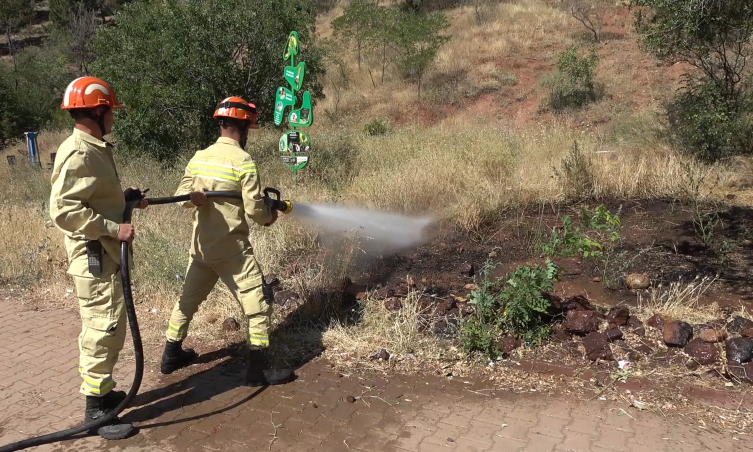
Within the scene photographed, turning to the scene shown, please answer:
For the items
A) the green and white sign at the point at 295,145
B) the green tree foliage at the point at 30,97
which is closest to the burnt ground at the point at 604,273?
the green and white sign at the point at 295,145

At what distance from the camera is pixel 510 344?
14.4ft

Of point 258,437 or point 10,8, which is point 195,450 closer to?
point 258,437

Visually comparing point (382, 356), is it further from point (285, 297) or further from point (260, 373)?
point (285, 297)

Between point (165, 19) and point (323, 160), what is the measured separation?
166 inches

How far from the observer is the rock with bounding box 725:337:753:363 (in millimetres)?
3988

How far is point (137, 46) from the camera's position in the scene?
1176cm

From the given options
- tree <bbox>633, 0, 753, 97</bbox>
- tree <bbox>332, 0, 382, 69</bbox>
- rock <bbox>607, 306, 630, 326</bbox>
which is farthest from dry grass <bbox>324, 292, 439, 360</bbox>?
tree <bbox>332, 0, 382, 69</bbox>

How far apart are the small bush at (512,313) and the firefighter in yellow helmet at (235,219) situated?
54.1 inches

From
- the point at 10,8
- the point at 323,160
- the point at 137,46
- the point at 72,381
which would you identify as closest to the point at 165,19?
the point at 137,46

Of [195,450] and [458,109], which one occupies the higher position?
[458,109]

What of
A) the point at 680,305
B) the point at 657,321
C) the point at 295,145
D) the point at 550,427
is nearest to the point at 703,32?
the point at 680,305

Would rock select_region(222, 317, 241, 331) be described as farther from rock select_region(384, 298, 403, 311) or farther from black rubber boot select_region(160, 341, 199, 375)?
rock select_region(384, 298, 403, 311)

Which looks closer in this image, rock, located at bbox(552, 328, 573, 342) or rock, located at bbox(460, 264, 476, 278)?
rock, located at bbox(552, 328, 573, 342)

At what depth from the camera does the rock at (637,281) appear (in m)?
5.24
